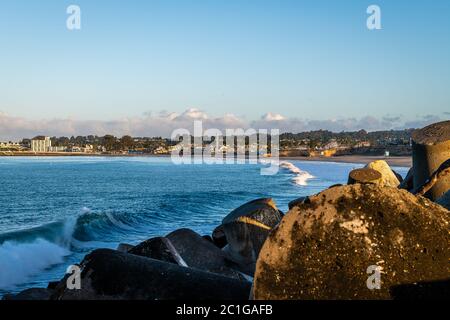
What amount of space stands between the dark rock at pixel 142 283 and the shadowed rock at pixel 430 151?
325 inches

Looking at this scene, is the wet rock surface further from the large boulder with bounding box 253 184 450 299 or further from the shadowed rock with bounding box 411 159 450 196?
the shadowed rock with bounding box 411 159 450 196

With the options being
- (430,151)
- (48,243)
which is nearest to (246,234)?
(430,151)

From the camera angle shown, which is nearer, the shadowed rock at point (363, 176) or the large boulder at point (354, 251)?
the large boulder at point (354, 251)

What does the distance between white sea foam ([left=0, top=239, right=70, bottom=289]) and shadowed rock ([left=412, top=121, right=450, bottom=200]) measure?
897 centimetres

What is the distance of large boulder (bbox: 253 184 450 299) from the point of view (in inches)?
141

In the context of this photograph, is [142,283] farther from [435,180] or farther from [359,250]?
[435,180]

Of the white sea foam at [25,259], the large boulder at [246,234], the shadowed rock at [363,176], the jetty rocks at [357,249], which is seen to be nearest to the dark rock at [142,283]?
the jetty rocks at [357,249]

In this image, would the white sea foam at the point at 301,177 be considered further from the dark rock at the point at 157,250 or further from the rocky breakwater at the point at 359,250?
the rocky breakwater at the point at 359,250

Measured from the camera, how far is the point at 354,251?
3.62 meters

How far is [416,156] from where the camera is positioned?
40.8 feet

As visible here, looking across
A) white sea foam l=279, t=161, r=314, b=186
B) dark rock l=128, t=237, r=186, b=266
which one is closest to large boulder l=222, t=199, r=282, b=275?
dark rock l=128, t=237, r=186, b=266

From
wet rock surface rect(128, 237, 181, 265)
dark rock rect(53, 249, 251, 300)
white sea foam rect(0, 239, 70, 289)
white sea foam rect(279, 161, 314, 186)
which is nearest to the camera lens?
dark rock rect(53, 249, 251, 300)

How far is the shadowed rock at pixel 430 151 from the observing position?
11.9m

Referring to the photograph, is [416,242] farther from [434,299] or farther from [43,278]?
[43,278]
